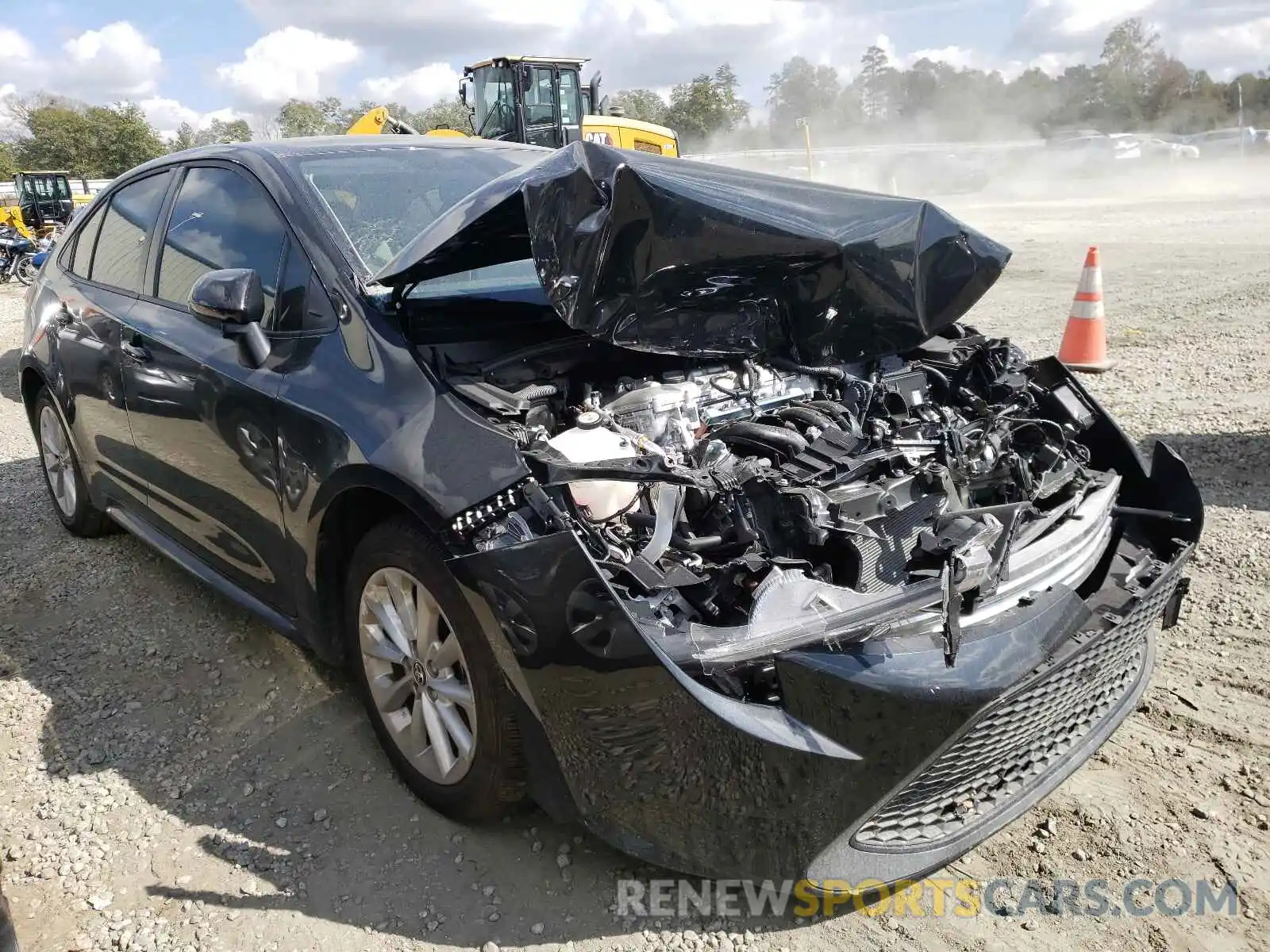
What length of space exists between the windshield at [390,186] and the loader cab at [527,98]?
11.3m

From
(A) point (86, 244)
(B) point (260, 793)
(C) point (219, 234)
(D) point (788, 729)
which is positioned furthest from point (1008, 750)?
(A) point (86, 244)

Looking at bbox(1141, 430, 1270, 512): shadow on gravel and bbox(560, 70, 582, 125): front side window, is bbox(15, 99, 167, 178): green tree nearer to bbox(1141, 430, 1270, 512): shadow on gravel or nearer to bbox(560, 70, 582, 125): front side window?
bbox(560, 70, 582, 125): front side window

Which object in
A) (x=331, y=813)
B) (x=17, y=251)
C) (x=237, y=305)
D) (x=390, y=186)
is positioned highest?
(x=17, y=251)

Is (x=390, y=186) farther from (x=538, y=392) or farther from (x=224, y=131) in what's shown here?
(x=224, y=131)

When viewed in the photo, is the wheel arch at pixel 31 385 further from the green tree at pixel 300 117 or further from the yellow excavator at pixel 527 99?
the green tree at pixel 300 117

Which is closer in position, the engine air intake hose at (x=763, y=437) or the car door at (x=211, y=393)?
the engine air intake hose at (x=763, y=437)

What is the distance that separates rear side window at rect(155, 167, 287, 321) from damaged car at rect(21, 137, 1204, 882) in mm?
19

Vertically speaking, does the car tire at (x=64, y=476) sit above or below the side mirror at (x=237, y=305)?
below

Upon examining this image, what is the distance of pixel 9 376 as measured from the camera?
918cm

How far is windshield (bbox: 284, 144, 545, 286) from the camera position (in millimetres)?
2959

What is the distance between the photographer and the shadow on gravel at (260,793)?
232 cm

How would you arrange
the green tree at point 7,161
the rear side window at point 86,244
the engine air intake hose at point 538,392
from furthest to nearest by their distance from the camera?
1. the green tree at point 7,161
2. the rear side window at point 86,244
3. the engine air intake hose at point 538,392

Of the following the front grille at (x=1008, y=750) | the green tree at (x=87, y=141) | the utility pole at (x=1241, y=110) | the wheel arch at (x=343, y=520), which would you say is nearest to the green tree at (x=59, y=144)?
the green tree at (x=87, y=141)

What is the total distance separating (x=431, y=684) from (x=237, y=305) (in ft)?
4.12
